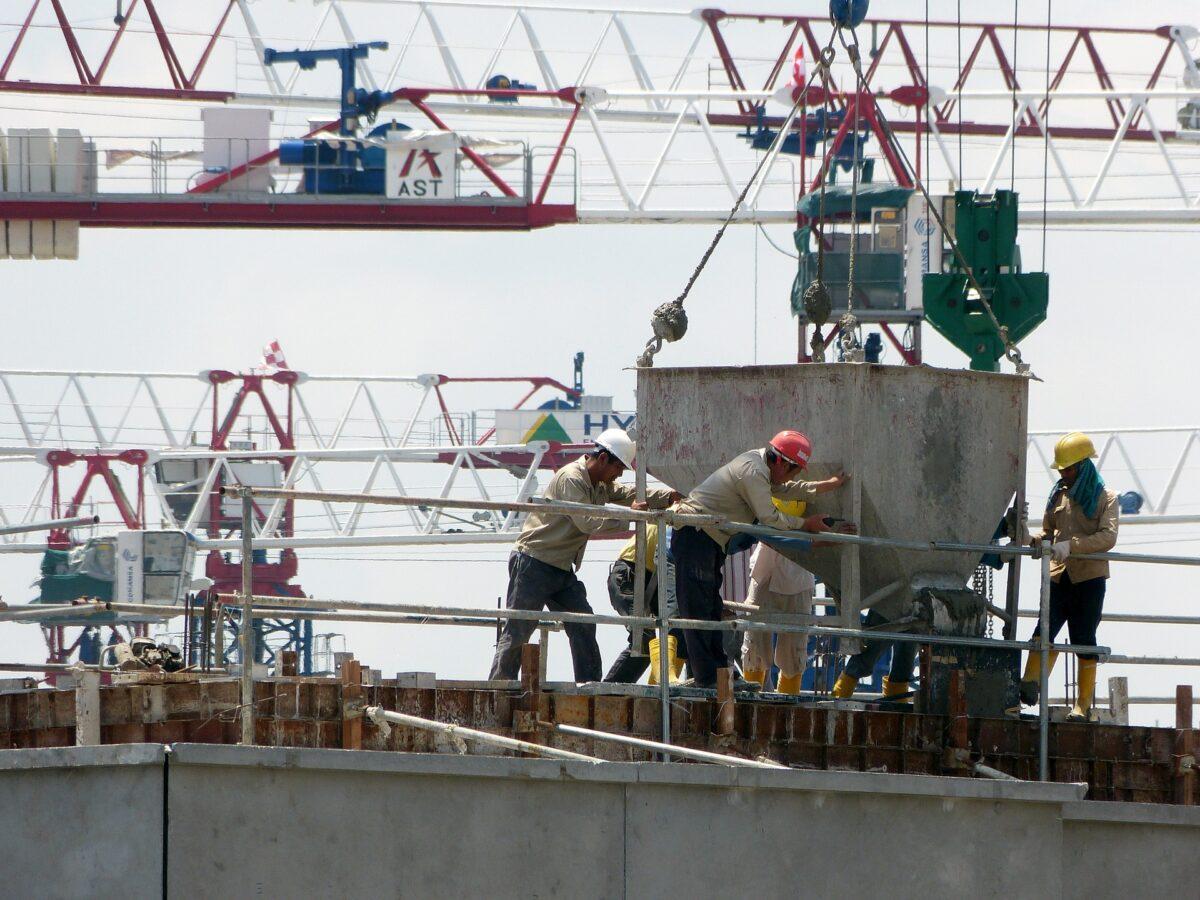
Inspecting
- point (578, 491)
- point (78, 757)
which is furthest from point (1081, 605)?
point (78, 757)

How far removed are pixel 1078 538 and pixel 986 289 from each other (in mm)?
2504

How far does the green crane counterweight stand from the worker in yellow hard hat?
6.52 ft

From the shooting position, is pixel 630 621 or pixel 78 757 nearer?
pixel 78 757

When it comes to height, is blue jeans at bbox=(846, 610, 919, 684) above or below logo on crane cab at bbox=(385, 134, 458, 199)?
below

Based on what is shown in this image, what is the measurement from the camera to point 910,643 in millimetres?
13781

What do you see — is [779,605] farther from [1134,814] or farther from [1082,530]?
[1134,814]

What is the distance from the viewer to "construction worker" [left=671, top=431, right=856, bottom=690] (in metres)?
12.6

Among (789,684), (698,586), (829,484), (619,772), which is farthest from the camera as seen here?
(789,684)

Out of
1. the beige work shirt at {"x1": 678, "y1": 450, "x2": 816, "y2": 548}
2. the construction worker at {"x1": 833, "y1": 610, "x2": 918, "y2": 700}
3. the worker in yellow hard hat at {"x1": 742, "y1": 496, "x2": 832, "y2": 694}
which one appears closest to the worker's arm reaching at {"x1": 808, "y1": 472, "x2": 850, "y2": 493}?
the beige work shirt at {"x1": 678, "y1": 450, "x2": 816, "y2": 548}

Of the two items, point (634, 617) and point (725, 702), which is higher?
point (634, 617)

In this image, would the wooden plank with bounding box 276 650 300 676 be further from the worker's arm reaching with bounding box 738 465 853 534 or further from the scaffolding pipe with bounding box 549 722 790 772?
the worker's arm reaching with bounding box 738 465 853 534

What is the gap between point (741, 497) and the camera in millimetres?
12750

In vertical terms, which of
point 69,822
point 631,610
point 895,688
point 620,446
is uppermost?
point 620,446

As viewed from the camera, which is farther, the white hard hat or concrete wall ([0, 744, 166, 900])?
the white hard hat
